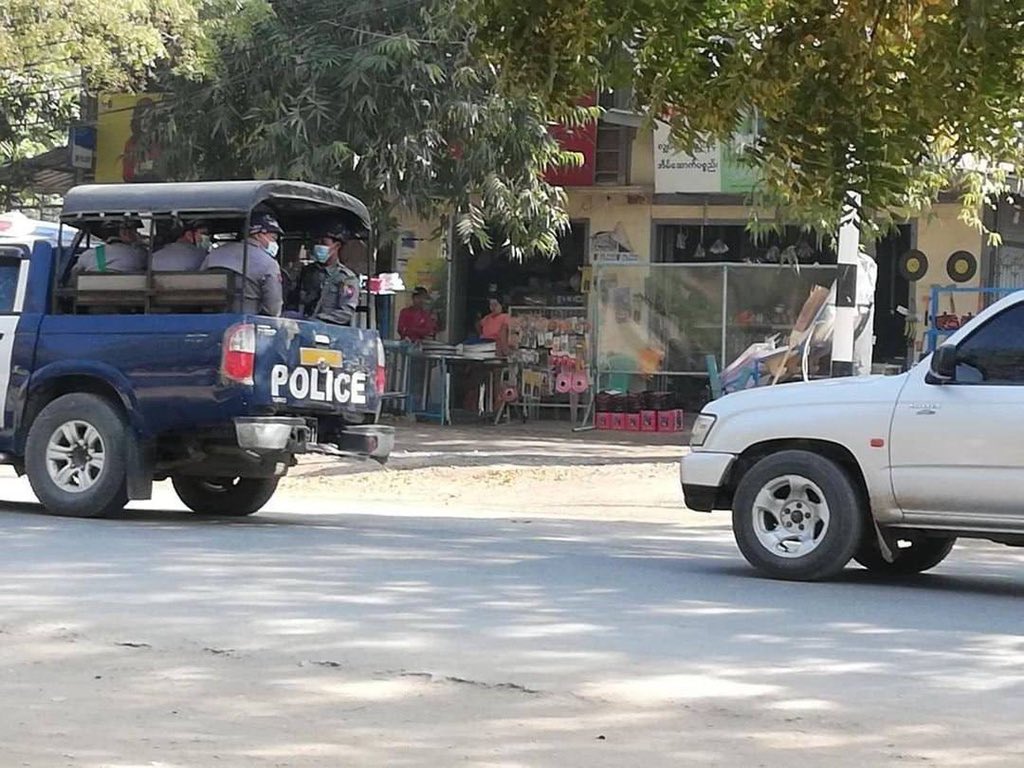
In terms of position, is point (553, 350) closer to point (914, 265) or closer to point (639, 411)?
point (639, 411)

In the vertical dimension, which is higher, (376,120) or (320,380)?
(376,120)

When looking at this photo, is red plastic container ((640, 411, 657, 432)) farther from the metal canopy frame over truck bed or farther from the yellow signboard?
the metal canopy frame over truck bed

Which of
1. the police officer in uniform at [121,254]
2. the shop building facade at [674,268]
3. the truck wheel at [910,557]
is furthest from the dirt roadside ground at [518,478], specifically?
the truck wheel at [910,557]

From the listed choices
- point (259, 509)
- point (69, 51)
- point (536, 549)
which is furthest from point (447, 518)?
point (69, 51)

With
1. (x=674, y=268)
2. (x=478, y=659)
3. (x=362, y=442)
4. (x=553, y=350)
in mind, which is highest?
(x=674, y=268)

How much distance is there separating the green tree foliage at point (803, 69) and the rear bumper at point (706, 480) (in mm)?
1696

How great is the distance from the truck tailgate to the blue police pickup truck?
0.01 meters

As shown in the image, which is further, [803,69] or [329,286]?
[329,286]

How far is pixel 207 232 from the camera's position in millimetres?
13133

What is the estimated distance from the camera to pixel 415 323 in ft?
83.2

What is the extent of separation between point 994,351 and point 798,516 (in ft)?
4.86

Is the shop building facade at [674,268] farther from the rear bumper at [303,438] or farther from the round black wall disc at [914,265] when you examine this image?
the rear bumper at [303,438]

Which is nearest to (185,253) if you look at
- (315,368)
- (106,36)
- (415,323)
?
(315,368)

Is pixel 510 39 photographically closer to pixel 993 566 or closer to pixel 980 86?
pixel 980 86
